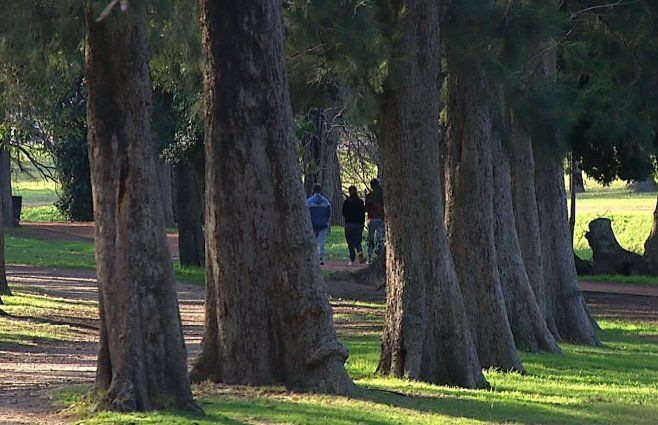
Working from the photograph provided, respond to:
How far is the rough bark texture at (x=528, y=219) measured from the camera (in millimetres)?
18781

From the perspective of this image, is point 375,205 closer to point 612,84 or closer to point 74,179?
point 612,84

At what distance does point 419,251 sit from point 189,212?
52.2ft

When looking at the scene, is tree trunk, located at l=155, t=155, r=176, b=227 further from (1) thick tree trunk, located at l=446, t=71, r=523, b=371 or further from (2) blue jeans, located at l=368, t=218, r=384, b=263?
(1) thick tree trunk, located at l=446, t=71, r=523, b=371

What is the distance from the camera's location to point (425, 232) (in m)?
13.6

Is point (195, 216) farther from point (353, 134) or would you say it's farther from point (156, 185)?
point (156, 185)

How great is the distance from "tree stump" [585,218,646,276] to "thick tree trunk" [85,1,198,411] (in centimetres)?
2301

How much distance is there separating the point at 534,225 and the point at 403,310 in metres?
5.93

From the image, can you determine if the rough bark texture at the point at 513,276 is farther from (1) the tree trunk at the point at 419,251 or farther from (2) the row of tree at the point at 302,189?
(1) the tree trunk at the point at 419,251

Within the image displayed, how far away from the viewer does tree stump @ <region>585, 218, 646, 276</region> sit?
3198 cm

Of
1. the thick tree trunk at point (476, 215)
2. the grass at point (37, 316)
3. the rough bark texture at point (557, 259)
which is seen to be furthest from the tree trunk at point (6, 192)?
the thick tree trunk at point (476, 215)

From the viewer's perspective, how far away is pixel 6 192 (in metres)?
42.3

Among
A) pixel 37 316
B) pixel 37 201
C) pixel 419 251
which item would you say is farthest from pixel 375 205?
pixel 37 201

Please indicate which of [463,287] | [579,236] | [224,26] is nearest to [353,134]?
[579,236]

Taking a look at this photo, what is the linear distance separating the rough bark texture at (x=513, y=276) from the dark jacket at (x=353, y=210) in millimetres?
12037
